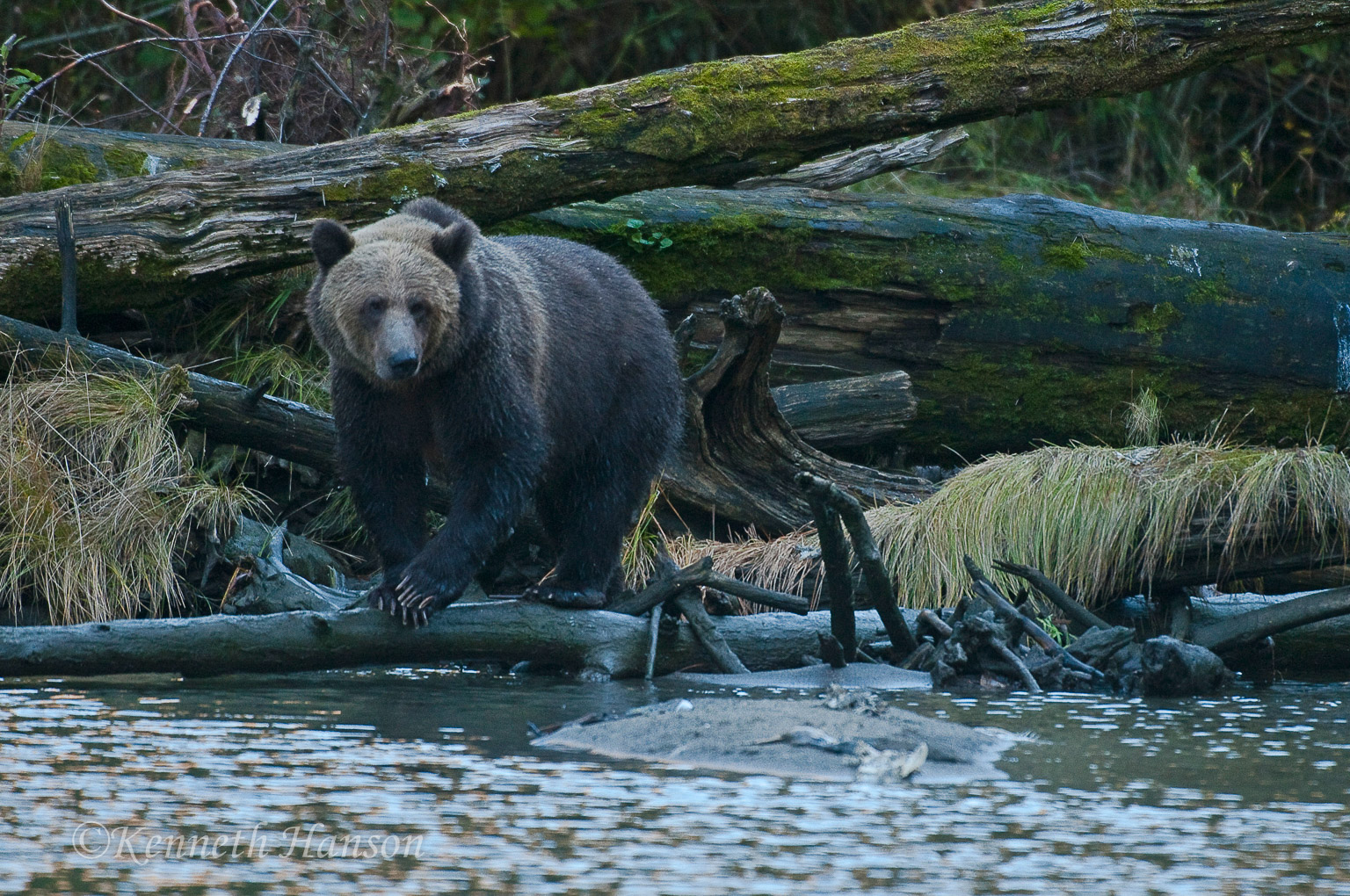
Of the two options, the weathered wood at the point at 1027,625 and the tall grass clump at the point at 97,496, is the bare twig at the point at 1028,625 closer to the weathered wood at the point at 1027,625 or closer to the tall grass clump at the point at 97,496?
the weathered wood at the point at 1027,625

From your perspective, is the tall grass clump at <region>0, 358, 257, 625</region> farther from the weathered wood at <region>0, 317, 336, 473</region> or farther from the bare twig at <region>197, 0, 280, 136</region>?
the bare twig at <region>197, 0, 280, 136</region>

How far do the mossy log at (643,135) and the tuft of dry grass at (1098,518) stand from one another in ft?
5.67

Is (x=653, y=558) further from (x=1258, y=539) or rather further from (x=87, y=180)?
(x=87, y=180)

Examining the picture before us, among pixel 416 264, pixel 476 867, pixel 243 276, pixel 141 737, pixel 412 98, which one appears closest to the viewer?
pixel 476 867

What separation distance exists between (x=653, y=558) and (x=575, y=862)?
410cm

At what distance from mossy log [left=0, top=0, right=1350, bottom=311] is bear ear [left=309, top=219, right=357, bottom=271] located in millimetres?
1406

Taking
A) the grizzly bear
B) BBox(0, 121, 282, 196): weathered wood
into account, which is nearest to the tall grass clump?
BBox(0, 121, 282, 196): weathered wood

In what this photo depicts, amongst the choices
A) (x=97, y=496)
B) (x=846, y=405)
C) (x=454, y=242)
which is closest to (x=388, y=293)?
(x=454, y=242)

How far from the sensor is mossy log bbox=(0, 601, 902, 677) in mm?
5008

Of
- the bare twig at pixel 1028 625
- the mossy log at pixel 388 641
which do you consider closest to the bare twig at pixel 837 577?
the mossy log at pixel 388 641

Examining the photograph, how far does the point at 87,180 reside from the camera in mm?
7996

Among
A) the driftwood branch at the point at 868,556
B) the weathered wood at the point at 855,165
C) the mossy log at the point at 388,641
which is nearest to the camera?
the driftwood branch at the point at 868,556

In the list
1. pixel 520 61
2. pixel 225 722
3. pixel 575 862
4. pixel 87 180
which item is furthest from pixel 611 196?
pixel 520 61

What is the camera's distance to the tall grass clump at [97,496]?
6.53 metres
